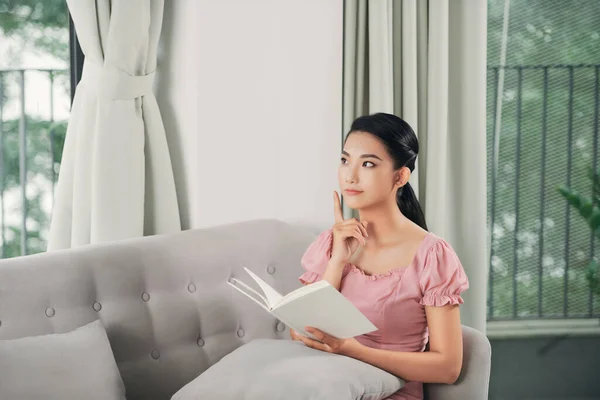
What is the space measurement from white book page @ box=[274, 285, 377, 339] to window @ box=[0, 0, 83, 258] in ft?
5.26

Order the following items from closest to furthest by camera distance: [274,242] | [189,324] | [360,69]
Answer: [189,324], [274,242], [360,69]

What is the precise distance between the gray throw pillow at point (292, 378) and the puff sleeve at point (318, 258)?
26 cm

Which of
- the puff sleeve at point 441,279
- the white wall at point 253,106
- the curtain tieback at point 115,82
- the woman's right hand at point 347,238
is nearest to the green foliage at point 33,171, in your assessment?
the curtain tieback at point 115,82

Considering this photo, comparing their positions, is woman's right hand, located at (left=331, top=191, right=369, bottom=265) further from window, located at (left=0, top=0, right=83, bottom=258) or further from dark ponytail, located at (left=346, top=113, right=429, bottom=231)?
window, located at (left=0, top=0, right=83, bottom=258)

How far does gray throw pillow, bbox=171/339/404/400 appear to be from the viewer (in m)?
1.57

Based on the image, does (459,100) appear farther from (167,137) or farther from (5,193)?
(5,193)

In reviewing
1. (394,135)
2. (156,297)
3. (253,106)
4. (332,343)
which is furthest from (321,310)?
(253,106)

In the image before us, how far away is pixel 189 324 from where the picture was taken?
206 centimetres

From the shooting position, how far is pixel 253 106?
252 centimetres

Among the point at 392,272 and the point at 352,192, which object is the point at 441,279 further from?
the point at 352,192

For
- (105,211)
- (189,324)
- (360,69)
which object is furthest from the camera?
(360,69)

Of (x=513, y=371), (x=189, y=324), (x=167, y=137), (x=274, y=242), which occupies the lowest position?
(x=513, y=371)

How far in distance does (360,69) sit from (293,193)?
0.52 m

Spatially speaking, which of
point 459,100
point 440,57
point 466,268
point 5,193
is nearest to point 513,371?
point 466,268
